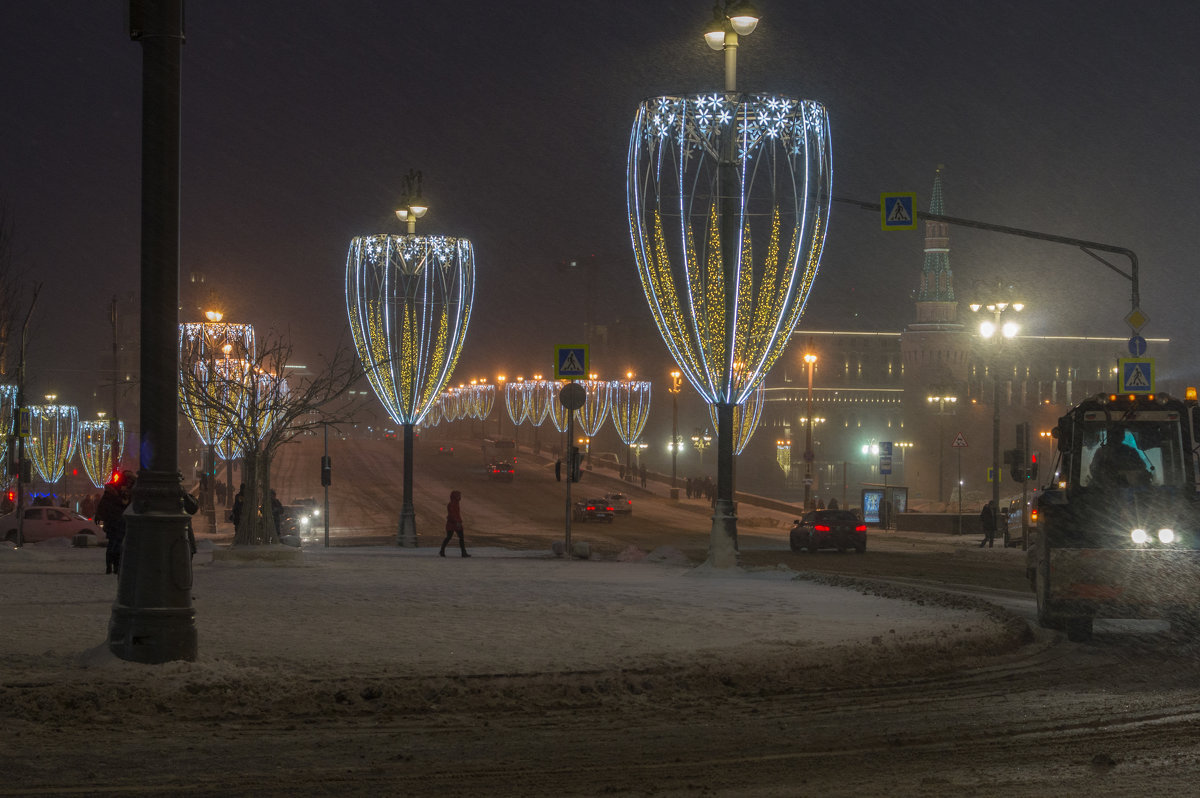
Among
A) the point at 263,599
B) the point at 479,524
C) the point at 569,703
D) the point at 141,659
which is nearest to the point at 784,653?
the point at 569,703

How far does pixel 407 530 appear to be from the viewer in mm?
34812

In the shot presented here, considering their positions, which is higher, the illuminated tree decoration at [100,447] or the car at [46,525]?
the illuminated tree decoration at [100,447]

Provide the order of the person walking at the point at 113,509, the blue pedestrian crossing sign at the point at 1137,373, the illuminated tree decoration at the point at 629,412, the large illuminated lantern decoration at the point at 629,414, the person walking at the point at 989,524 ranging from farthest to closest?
the illuminated tree decoration at the point at 629,412 < the large illuminated lantern decoration at the point at 629,414 < the person walking at the point at 989,524 < the blue pedestrian crossing sign at the point at 1137,373 < the person walking at the point at 113,509

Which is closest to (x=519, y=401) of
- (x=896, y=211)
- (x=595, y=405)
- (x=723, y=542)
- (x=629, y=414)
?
(x=595, y=405)

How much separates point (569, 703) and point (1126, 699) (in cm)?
444

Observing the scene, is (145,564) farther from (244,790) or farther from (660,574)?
(660,574)

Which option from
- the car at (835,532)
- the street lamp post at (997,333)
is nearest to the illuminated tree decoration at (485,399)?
the street lamp post at (997,333)

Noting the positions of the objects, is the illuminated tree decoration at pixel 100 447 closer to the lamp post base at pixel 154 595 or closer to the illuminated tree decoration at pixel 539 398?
the illuminated tree decoration at pixel 539 398

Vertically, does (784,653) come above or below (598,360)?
below

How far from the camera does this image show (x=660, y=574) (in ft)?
75.4

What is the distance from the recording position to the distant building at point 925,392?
Result: 396 ft

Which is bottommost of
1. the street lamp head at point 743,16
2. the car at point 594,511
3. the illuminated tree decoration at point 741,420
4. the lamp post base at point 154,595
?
the car at point 594,511

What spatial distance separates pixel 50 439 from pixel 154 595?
8570 centimetres

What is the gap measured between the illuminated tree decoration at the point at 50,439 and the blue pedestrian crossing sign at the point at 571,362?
42.7 meters
